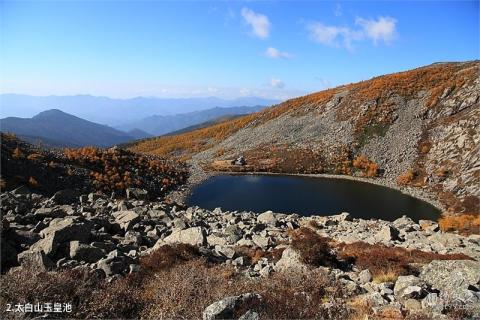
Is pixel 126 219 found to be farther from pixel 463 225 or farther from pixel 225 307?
pixel 463 225

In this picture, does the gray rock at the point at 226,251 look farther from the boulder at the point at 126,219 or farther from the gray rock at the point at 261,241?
the boulder at the point at 126,219

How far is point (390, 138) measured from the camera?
70.9 m

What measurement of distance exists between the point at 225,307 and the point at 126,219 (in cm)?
1700

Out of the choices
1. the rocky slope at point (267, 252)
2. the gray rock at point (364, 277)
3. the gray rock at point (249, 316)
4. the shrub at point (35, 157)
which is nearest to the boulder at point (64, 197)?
the rocky slope at point (267, 252)

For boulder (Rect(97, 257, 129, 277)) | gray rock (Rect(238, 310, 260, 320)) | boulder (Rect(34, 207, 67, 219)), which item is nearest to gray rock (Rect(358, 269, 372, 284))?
gray rock (Rect(238, 310, 260, 320))

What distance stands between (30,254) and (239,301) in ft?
32.9

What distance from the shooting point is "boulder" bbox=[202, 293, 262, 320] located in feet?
33.3

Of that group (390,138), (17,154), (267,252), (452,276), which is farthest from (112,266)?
(390,138)

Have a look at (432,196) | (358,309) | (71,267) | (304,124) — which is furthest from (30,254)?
(304,124)

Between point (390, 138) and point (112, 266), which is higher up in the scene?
point (390, 138)

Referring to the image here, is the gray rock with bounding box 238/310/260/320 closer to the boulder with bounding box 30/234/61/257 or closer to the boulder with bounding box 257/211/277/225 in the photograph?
the boulder with bounding box 30/234/61/257

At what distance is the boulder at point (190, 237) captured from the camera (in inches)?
824

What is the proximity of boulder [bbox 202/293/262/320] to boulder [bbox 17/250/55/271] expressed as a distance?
762cm

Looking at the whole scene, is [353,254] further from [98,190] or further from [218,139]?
[218,139]
